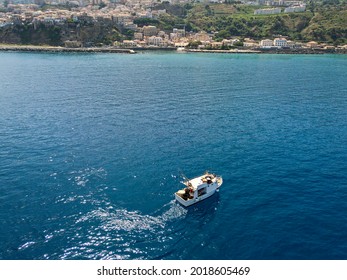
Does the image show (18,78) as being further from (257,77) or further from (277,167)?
(277,167)

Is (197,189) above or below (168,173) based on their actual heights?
below

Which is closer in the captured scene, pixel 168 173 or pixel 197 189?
pixel 197 189

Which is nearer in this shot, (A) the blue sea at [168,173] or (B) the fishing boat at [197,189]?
(A) the blue sea at [168,173]

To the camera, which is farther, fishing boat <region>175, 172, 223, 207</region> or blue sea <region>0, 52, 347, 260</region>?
fishing boat <region>175, 172, 223, 207</region>
